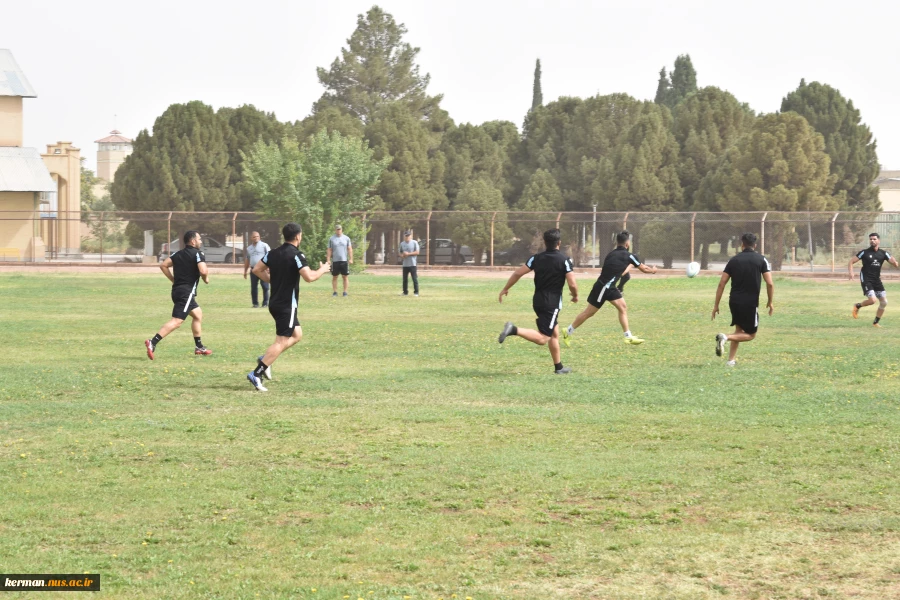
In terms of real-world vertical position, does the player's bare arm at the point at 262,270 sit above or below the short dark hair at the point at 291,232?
below

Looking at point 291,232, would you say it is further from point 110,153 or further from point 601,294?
point 110,153

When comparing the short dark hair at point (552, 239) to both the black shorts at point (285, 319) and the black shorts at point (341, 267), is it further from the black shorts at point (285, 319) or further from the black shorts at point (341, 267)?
the black shorts at point (341, 267)

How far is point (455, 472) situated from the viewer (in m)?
8.76

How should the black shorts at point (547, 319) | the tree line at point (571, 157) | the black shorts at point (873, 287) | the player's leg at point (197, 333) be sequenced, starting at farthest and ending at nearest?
the tree line at point (571, 157), the black shorts at point (873, 287), the player's leg at point (197, 333), the black shorts at point (547, 319)

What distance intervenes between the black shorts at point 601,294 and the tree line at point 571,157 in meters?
38.8

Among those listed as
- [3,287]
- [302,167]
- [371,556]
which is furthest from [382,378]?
[302,167]

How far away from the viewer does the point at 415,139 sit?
6994 centimetres

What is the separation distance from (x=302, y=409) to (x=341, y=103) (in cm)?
7485

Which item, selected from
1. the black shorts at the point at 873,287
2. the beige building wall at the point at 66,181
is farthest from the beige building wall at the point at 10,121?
the black shorts at the point at 873,287

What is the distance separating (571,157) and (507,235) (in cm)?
1138

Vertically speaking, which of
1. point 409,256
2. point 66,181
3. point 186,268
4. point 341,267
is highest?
point 66,181

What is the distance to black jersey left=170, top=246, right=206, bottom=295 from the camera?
53.8ft

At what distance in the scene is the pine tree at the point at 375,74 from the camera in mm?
84250

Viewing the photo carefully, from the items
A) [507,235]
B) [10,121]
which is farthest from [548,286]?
[10,121]
